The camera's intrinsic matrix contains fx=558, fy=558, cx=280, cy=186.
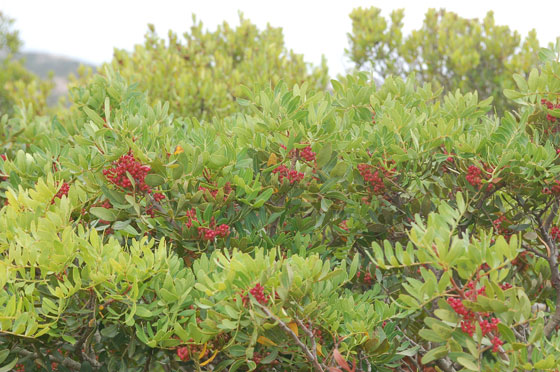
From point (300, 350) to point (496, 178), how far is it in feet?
4.63

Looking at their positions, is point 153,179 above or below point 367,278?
above

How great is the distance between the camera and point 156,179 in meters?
2.83

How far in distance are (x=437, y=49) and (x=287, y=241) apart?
28.9 ft

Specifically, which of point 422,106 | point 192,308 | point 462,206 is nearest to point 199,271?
point 192,308

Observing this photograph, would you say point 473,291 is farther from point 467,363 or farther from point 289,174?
point 289,174

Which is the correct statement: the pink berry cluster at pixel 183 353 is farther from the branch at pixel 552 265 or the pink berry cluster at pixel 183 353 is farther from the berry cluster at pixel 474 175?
the branch at pixel 552 265

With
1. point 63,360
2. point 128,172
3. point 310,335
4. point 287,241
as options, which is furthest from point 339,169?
point 63,360

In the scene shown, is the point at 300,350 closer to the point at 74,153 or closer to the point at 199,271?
the point at 199,271

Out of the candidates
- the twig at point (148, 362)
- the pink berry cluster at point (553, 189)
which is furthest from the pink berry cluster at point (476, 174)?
the twig at point (148, 362)

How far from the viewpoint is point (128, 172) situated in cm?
286

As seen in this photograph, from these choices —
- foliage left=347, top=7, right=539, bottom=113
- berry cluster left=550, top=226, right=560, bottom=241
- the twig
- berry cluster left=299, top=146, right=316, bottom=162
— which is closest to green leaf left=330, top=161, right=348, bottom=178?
berry cluster left=299, top=146, right=316, bottom=162

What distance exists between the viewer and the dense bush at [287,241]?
2354 millimetres

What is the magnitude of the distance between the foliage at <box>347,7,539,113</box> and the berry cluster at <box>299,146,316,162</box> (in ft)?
26.0

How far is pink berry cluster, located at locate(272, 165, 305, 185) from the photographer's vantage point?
3115 mm
